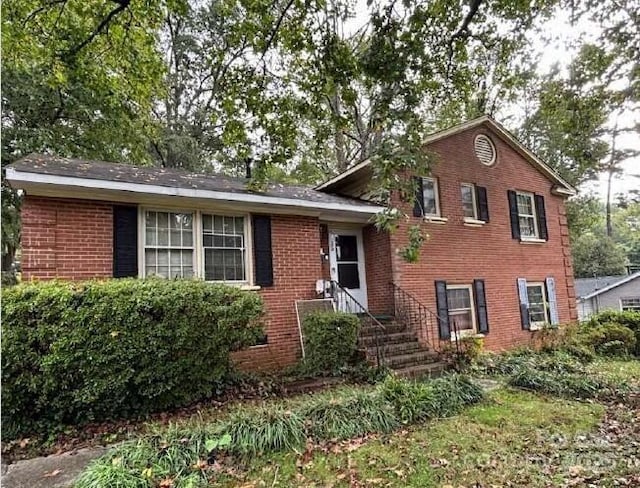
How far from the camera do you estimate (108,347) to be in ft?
15.9

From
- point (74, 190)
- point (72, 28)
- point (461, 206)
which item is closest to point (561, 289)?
point (461, 206)

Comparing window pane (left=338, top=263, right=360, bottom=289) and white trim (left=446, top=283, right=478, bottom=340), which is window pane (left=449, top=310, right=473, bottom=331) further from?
window pane (left=338, top=263, right=360, bottom=289)

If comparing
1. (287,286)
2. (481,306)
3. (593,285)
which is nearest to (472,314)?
(481,306)

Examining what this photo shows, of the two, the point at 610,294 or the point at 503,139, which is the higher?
the point at 503,139

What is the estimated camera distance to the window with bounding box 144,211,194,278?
279 inches

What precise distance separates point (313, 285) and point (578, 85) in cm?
729

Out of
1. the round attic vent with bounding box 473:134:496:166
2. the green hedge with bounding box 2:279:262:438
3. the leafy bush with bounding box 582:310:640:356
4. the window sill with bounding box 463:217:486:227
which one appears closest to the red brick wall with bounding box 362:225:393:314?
the window sill with bounding box 463:217:486:227

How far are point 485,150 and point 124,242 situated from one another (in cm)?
1054

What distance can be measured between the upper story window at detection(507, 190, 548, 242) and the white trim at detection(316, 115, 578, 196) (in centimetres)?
101

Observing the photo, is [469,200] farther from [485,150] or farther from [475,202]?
[485,150]

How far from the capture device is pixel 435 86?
6988 mm

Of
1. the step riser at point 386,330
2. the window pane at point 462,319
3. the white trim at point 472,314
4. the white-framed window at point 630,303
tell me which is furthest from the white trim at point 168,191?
the white-framed window at point 630,303

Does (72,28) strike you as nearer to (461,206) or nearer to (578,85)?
(461,206)

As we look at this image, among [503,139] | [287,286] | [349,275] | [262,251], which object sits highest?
[503,139]
